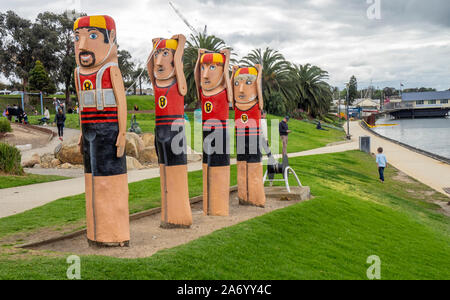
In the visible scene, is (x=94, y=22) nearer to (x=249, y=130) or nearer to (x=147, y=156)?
(x=249, y=130)

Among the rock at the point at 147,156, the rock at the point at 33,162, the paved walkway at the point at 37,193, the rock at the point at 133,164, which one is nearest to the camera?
the paved walkway at the point at 37,193

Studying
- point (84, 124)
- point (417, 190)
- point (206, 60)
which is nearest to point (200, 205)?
point (206, 60)

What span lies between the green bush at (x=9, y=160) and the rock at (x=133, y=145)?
479 centimetres

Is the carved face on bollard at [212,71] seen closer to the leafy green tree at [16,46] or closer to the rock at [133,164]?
the rock at [133,164]

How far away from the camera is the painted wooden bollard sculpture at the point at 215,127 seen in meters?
9.27

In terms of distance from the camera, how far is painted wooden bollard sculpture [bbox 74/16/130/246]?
6750 millimetres

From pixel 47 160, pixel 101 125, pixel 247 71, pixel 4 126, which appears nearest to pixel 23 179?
pixel 47 160

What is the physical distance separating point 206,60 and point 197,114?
20.1m

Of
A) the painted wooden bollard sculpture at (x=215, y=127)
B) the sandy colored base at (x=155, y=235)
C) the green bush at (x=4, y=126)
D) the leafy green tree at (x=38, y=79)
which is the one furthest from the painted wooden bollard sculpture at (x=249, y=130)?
the leafy green tree at (x=38, y=79)

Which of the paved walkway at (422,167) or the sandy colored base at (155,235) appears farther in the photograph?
the paved walkway at (422,167)

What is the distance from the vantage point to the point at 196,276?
18.5 feet

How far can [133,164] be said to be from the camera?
720 inches

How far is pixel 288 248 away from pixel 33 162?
14.6 meters

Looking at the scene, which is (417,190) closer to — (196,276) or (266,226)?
(266,226)
